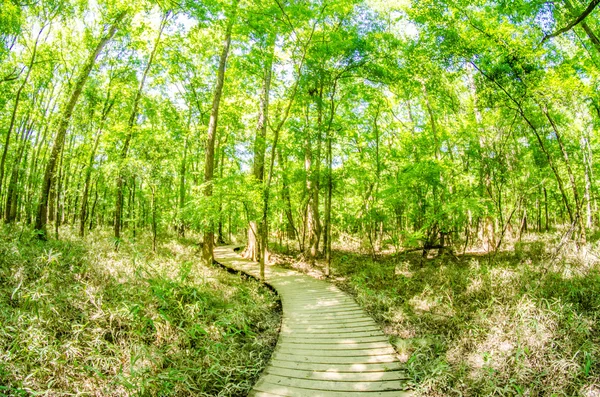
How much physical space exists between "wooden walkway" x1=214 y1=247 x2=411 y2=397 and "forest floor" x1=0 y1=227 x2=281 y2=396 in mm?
366

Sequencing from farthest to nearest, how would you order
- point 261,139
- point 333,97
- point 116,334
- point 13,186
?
point 13,186, point 333,97, point 261,139, point 116,334

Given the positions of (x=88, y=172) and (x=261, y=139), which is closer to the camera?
Result: (x=261, y=139)

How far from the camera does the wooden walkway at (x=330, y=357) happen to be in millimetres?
3932

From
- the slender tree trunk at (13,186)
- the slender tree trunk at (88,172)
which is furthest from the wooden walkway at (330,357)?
the slender tree trunk at (13,186)

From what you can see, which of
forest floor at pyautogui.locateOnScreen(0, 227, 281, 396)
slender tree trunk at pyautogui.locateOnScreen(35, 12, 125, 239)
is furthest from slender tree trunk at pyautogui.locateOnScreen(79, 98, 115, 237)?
forest floor at pyautogui.locateOnScreen(0, 227, 281, 396)

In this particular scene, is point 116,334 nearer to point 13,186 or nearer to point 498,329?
point 498,329

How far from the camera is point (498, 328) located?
15.6ft

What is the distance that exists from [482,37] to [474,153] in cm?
491

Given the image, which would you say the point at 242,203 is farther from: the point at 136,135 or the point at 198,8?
the point at 136,135

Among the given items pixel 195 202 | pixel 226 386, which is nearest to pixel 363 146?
pixel 195 202

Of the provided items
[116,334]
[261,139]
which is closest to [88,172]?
[261,139]

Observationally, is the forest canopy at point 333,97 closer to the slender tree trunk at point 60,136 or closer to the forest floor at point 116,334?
the slender tree trunk at point 60,136

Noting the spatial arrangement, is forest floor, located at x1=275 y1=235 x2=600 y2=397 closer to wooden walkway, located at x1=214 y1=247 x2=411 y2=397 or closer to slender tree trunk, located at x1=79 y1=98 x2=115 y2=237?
wooden walkway, located at x1=214 y1=247 x2=411 y2=397

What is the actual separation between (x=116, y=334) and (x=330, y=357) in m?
3.48
